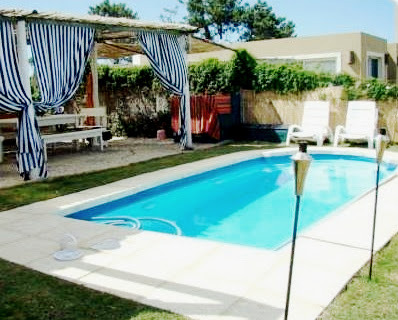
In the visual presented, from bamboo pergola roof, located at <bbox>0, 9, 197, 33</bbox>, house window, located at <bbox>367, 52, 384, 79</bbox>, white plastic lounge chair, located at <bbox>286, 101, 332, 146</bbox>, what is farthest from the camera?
house window, located at <bbox>367, 52, 384, 79</bbox>

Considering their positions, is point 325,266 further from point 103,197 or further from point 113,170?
point 113,170

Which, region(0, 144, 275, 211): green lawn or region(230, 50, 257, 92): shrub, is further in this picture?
region(230, 50, 257, 92): shrub

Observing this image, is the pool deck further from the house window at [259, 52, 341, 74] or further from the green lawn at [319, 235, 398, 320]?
the house window at [259, 52, 341, 74]

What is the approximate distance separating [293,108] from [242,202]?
6.31 meters

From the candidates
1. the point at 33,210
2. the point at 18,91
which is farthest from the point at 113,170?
the point at 33,210

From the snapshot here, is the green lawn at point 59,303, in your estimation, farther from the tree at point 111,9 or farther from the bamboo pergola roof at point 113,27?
the tree at point 111,9

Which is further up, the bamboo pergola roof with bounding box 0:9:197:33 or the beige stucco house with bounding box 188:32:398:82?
the beige stucco house with bounding box 188:32:398:82

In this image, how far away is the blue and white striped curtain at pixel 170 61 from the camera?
38.9 feet

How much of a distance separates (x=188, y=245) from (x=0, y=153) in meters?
7.23

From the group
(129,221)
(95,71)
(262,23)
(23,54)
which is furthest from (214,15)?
(129,221)

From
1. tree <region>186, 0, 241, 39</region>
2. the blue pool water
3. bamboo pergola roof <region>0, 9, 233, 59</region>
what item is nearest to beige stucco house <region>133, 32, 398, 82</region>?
bamboo pergola roof <region>0, 9, 233, 59</region>

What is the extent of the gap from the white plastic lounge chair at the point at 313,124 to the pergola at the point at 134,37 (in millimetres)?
2950

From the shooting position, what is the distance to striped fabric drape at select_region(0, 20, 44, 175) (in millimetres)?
8891

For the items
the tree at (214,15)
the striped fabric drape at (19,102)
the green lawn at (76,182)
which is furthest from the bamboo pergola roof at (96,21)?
the tree at (214,15)
